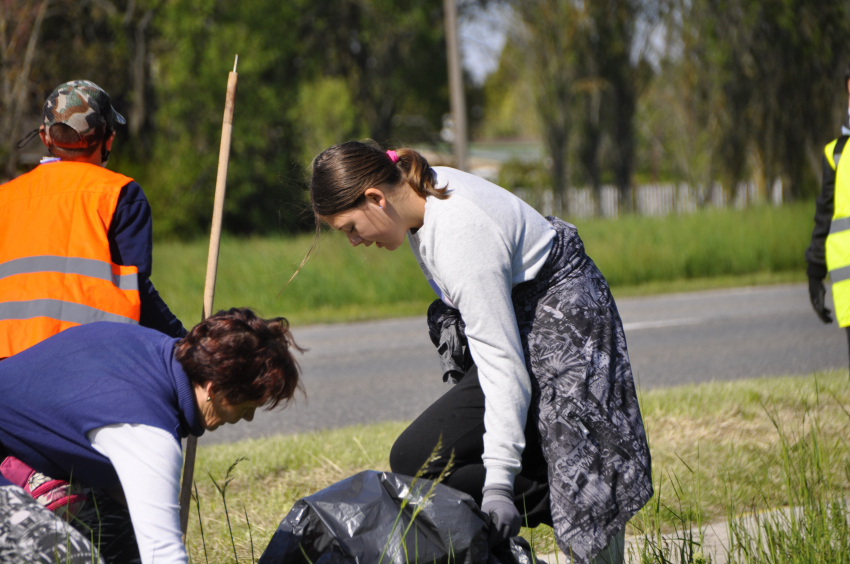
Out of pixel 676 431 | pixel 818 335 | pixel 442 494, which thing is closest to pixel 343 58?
pixel 818 335

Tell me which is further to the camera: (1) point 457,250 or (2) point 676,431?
(2) point 676,431

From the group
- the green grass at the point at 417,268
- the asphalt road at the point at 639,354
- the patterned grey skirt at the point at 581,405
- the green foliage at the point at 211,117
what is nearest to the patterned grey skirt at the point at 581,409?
the patterned grey skirt at the point at 581,405

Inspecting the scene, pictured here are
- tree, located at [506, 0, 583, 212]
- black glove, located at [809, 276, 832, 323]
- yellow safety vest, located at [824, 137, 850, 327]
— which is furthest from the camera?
tree, located at [506, 0, 583, 212]

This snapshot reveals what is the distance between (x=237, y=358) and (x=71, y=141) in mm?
1112

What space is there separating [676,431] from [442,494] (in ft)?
8.17

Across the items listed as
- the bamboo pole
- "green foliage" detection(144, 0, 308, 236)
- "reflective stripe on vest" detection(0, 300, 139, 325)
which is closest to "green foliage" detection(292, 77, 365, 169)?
"green foliage" detection(144, 0, 308, 236)

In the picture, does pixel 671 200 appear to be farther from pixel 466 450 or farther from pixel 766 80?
pixel 466 450

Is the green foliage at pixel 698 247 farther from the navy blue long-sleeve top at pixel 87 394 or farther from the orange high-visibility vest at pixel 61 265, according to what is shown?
the navy blue long-sleeve top at pixel 87 394

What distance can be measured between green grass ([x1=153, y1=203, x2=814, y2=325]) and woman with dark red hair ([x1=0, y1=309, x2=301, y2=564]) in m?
9.03

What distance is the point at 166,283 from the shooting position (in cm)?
1277

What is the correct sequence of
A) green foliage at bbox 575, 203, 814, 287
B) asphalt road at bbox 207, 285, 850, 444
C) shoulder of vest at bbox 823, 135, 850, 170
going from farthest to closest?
green foliage at bbox 575, 203, 814, 287
asphalt road at bbox 207, 285, 850, 444
shoulder of vest at bbox 823, 135, 850, 170

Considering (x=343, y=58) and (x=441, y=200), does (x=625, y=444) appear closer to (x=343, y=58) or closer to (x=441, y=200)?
(x=441, y=200)

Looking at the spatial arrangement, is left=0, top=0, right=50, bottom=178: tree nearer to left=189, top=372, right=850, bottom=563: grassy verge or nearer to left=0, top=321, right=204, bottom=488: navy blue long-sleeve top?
left=189, top=372, right=850, bottom=563: grassy verge

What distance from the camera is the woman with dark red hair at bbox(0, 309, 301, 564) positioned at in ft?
5.65
